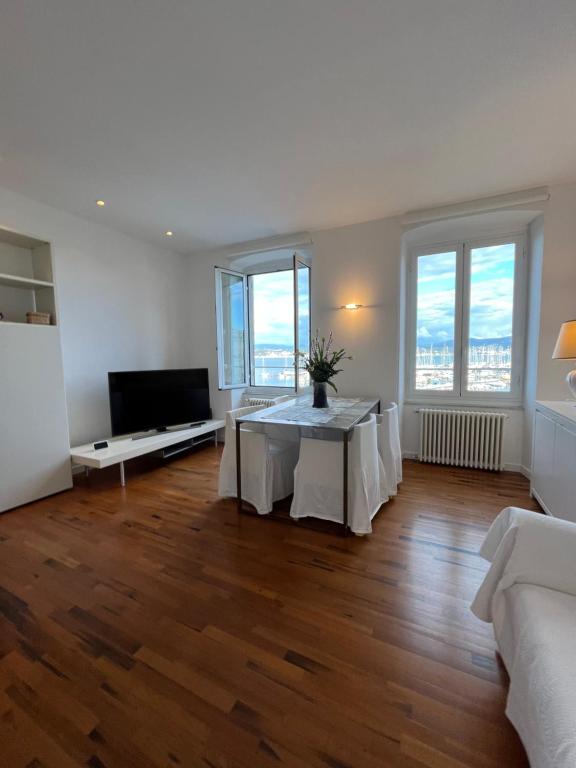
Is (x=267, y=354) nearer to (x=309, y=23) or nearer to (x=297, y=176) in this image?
(x=297, y=176)

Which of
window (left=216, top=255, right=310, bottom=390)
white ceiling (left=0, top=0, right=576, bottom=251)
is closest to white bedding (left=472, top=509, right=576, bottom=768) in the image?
white ceiling (left=0, top=0, right=576, bottom=251)

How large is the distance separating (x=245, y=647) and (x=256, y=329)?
425 centimetres

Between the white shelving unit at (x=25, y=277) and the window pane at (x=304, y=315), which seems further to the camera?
the window pane at (x=304, y=315)

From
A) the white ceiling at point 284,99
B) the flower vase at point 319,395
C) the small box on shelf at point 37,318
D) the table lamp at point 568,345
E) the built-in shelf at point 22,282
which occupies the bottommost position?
the flower vase at point 319,395

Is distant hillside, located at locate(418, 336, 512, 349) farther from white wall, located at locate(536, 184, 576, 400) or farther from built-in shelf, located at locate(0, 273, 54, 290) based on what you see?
built-in shelf, located at locate(0, 273, 54, 290)

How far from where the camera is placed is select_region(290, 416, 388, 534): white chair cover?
2369 millimetres

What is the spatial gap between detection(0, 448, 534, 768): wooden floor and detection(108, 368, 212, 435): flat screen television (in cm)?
134

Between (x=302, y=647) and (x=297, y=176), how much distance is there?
10.9ft

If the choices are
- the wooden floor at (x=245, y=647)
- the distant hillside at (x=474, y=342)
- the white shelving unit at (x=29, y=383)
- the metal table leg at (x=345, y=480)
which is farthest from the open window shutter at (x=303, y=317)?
the white shelving unit at (x=29, y=383)

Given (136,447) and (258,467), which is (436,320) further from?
(136,447)

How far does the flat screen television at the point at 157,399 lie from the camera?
12.2 ft

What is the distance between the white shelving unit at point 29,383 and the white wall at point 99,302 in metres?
0.26

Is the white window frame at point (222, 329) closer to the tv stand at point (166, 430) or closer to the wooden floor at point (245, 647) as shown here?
the tv stand at point (166, 430)

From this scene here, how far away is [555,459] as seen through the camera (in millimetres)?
2389
